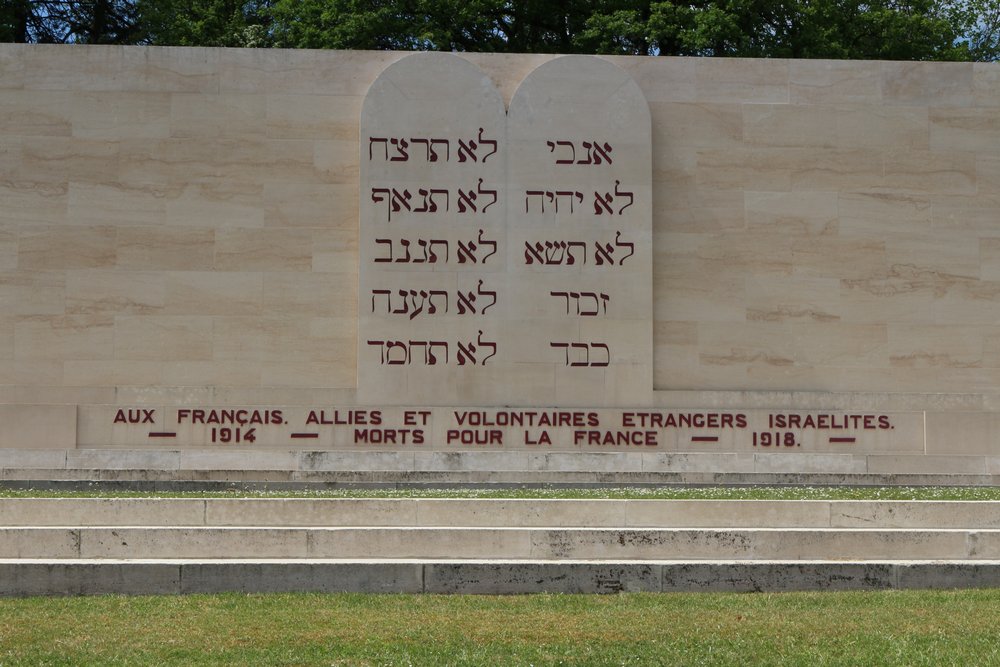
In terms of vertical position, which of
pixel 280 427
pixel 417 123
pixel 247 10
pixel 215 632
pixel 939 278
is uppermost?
pixel 247 10

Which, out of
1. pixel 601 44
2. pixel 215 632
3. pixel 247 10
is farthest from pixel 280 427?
pixel 247 10

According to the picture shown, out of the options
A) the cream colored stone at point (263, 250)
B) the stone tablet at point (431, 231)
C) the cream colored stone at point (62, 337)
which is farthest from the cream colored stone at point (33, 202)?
the stone tablet at point (431, 231)

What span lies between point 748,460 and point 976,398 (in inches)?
199

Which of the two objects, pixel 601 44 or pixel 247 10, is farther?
pixel 247 10

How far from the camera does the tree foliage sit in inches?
1223

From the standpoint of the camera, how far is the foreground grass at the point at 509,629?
8719 mm

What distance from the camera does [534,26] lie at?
3328cm

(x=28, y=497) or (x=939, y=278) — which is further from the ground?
(x=939, y=278)

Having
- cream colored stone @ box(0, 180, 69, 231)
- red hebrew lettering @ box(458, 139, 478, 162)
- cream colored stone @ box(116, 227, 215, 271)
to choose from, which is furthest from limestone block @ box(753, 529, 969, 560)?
cream colored stone @ box(0, 180, 69, 231)

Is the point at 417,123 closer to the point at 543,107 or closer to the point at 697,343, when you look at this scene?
the point at 543,107

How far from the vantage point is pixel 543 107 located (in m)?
21.9

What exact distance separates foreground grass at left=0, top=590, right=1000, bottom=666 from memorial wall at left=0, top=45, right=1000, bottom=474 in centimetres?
1057

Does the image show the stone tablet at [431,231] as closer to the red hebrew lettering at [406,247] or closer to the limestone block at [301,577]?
the red hebrew lettering at [406,247]

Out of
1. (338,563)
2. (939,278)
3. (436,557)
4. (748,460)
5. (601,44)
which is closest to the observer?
(338,563)
